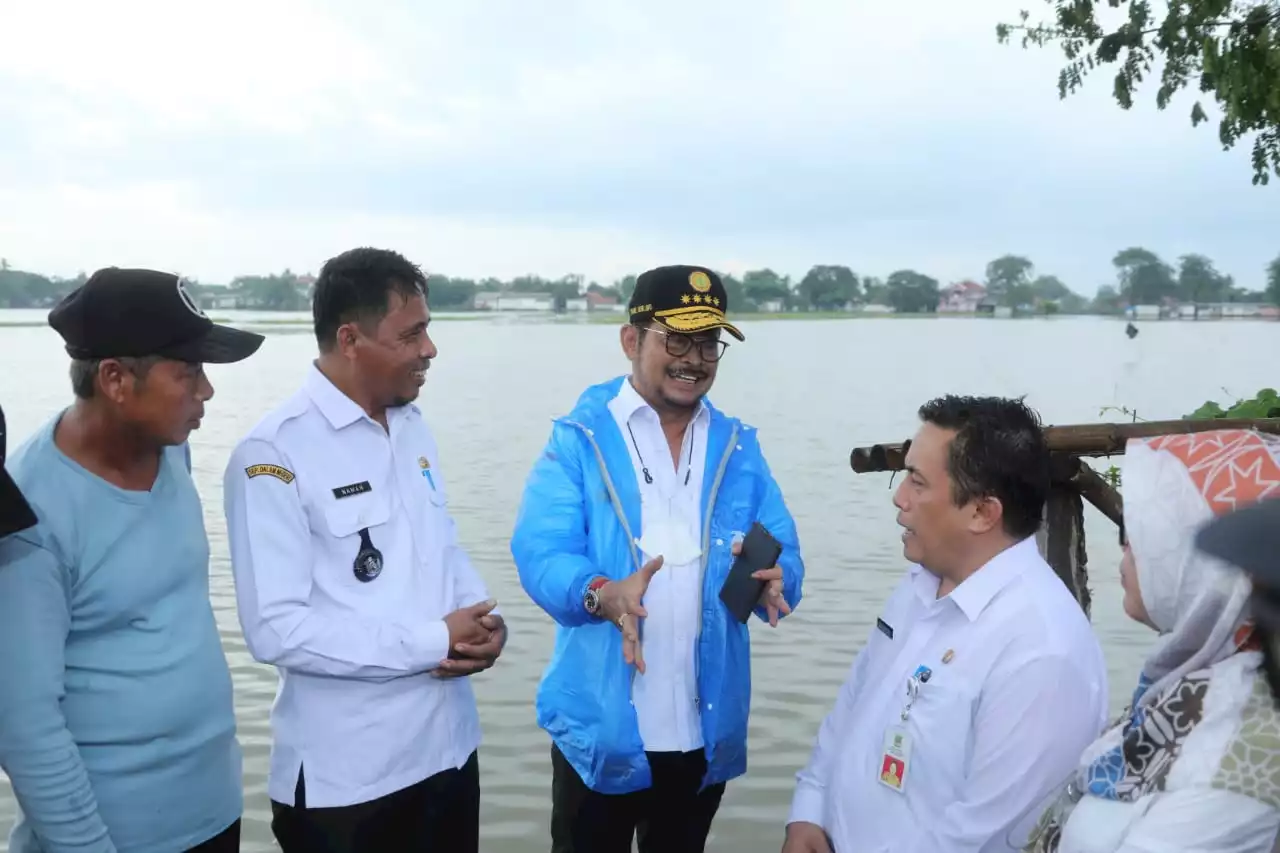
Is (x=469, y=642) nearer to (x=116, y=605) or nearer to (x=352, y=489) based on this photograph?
(x=352, y=489)

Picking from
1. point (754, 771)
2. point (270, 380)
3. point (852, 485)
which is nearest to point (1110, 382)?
point (852, 485)

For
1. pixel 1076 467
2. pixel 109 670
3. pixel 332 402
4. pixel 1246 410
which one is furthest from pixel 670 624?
pixel 1246 410

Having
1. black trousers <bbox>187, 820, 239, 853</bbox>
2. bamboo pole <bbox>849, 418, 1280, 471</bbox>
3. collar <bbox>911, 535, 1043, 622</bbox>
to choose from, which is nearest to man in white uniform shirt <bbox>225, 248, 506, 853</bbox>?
black trousers <bbox>187, 820, 239, 853</bbox>

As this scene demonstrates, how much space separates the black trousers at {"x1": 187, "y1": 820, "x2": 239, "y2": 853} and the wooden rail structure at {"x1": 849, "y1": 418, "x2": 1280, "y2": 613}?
2.28 m

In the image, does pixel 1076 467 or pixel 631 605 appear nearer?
pixel 631 605

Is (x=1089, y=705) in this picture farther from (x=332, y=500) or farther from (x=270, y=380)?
(x=270, y=380)

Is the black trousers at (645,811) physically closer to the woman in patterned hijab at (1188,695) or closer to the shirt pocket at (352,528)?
the shirt pocket at (352,528)

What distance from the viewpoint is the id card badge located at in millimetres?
2359

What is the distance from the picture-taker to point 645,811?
3.11m

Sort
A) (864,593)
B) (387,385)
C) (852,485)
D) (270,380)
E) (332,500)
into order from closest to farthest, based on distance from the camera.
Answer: (332,500) < (387,385) < (864,593) < (852,485) < (270,380)

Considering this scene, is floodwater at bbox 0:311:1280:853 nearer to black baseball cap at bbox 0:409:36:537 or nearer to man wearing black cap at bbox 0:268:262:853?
man wearing black cap at bbox 0:268:262:853

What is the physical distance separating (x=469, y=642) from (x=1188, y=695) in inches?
64.7

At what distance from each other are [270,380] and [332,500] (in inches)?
1087

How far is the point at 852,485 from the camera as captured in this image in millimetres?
14180
